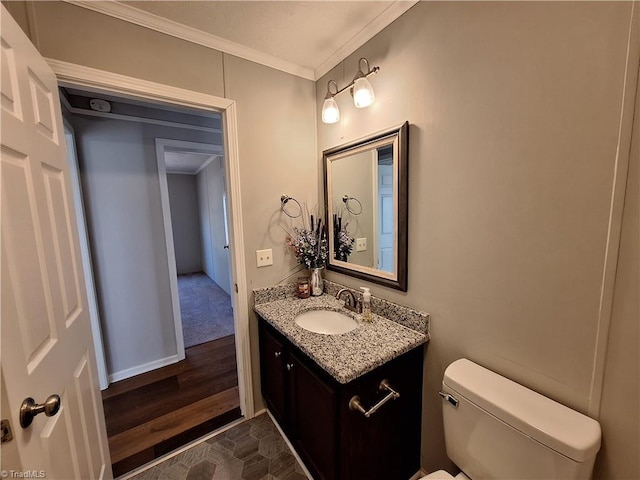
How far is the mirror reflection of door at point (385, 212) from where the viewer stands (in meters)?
1.39

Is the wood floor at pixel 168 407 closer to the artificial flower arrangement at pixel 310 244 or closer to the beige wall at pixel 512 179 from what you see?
the artificial flower arrangement at pixel 310 244

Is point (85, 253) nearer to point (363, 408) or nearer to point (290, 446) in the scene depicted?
point (290, 446)

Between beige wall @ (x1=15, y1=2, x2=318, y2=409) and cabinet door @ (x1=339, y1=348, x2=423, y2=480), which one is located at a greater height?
beige wall @ (x1=15, y1=2, x2=318, y2=409)

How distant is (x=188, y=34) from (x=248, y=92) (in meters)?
0.39

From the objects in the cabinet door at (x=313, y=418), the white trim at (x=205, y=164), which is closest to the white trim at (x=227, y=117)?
the cabinet door at (x=313, y=418)

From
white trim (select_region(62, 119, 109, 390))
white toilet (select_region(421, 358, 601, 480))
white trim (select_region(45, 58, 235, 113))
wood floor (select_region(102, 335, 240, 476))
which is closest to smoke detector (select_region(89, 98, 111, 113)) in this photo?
white trim (select_region(62, 119, 109, 390))

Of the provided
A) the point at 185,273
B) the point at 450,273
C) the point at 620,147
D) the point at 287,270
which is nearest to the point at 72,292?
the point at 287,270

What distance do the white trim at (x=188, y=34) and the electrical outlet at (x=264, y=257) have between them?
118 centimetres

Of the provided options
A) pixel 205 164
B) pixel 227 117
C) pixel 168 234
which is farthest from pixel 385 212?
pixel 205 164

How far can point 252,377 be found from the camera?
182 cm

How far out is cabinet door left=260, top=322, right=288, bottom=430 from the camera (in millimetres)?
1546

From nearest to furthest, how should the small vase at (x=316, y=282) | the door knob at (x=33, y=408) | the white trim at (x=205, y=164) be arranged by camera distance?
the door knob at (x=33, y=408)
the small vase at (x=316, y=282)
the white trim at (x=205, y=164)

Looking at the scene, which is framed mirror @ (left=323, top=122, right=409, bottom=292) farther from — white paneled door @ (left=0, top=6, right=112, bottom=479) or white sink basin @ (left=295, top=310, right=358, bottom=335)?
white paneled door @ (left=0, top=6, right=112, bottom=479)

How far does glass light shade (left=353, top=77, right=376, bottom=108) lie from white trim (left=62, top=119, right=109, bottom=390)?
6.59 feet
